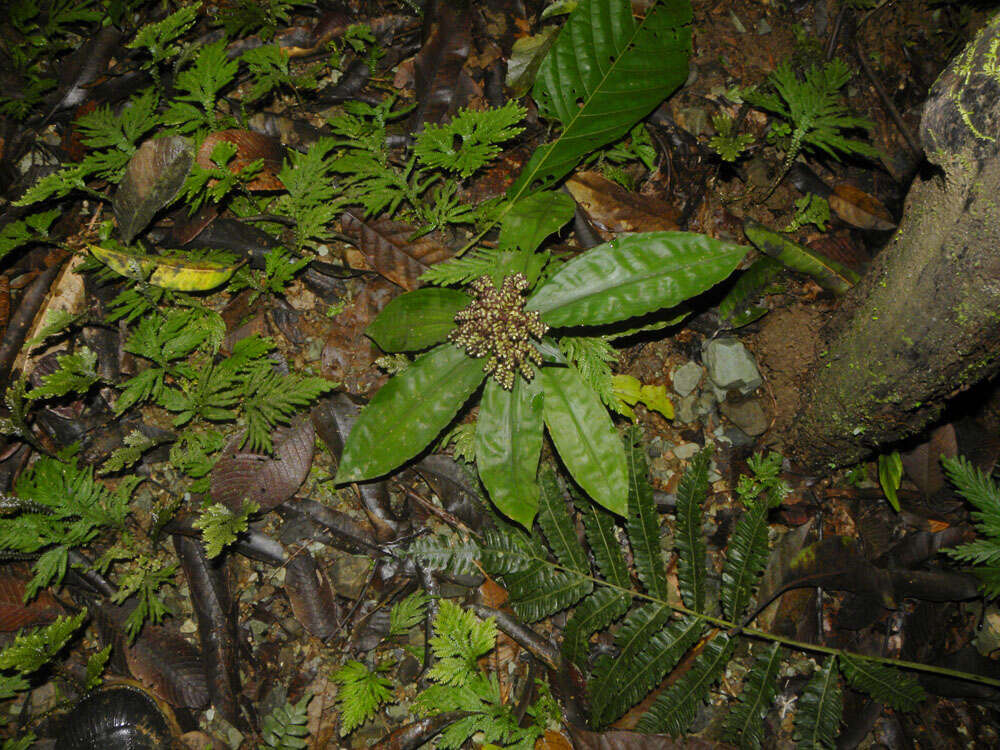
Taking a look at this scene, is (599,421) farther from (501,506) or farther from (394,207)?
(394,207)

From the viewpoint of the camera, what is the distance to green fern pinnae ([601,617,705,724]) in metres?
2.43

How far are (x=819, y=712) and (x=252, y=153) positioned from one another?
142 inches

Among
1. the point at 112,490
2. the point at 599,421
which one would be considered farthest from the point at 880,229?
the point at 112,490

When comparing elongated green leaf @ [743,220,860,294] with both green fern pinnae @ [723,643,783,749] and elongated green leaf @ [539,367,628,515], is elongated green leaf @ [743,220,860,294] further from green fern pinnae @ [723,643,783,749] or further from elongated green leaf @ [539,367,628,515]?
green fern pinnae @ [723,643,783,749]

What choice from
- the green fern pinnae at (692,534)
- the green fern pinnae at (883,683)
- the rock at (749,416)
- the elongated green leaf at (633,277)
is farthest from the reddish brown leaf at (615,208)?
the green fern pinnae at (883,683)

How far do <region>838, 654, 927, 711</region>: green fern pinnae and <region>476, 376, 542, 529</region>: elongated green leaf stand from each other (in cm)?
153

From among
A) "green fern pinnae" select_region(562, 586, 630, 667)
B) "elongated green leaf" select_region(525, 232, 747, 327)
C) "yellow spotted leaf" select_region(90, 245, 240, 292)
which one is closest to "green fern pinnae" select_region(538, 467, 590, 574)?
"green fern pinnae" select_region(562, 586, 630, 667)

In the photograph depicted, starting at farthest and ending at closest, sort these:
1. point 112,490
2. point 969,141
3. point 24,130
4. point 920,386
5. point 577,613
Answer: point 24,130 → point 112,490 → point 577,613 → point 920,386 → point 969,141

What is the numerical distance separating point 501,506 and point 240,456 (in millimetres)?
1231

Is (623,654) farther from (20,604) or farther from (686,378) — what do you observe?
(20,604)

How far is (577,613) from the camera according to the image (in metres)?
2.61

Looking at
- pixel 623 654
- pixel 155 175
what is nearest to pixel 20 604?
pixel 155 175

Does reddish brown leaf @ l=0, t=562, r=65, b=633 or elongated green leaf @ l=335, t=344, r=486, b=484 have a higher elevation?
elongated green leaf @ l=335, t=344, r=486, b=484

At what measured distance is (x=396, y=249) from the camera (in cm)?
291
